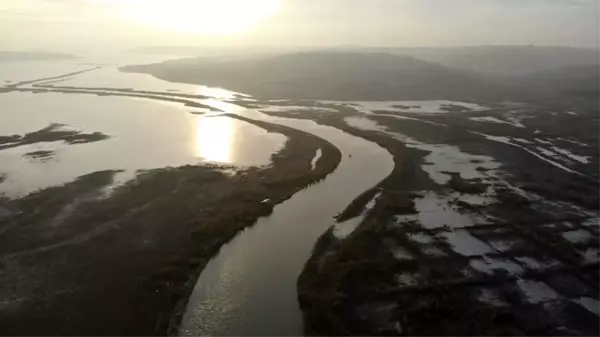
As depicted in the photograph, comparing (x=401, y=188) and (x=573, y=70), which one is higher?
(x=573, y=70)

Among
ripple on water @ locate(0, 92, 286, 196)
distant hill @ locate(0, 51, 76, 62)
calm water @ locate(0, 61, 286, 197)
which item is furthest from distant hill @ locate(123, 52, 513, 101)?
distant hill @ locate(0, 51, 76, 62)

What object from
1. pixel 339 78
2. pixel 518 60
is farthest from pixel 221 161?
pixel 518 60

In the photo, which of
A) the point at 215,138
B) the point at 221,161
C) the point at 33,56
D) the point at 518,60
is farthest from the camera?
the point at 33,56

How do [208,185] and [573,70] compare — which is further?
[573,70]

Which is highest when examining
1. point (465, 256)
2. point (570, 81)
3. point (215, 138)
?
point (570, 81)

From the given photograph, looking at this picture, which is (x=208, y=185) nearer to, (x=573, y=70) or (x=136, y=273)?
(x=136, y=273)

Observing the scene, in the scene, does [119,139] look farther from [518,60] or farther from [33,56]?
[33,56]

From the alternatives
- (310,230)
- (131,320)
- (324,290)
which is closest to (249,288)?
(324,290)
